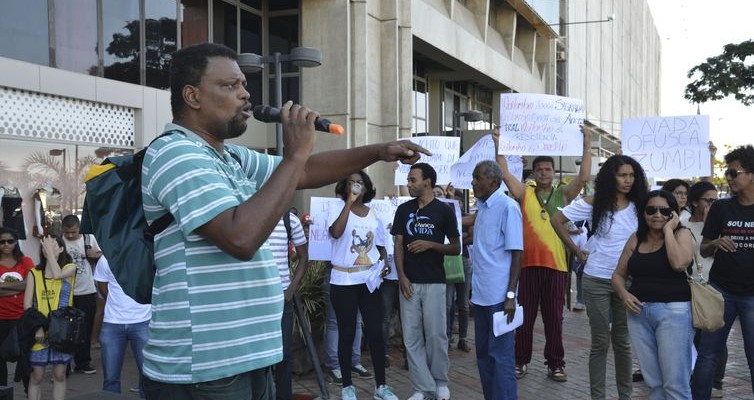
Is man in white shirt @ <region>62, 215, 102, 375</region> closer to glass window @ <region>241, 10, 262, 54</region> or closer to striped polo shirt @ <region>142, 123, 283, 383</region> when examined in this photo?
striped polo shirt @ <region>142, 123, 283, 383</region>

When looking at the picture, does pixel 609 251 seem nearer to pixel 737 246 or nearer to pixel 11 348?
pixel 737 246

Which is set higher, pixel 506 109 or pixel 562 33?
pixel 562 33

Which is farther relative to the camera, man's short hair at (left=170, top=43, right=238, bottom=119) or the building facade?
the building facade

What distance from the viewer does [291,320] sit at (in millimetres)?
6047

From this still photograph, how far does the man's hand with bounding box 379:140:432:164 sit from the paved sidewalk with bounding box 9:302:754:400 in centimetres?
445

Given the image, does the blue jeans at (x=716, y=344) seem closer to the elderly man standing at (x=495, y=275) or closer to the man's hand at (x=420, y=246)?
the elderly man standing at (x=495, y=275)

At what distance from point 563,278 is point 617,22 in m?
50.0

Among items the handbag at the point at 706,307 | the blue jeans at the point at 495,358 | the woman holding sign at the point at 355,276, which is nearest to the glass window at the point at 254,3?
the woman holding sign at the point at 355,276

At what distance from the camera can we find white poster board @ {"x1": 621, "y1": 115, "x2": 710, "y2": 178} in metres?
7.51

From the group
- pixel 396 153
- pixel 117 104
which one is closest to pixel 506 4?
pixel 117 104

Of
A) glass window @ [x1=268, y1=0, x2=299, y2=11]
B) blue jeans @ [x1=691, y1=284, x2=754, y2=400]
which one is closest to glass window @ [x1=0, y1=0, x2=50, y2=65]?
glass window @ [x1=268, y1=0, x2=299, y2=11]

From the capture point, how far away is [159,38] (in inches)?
493

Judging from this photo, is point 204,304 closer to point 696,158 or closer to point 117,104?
point 696,158

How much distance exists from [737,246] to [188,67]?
4.90 meters
